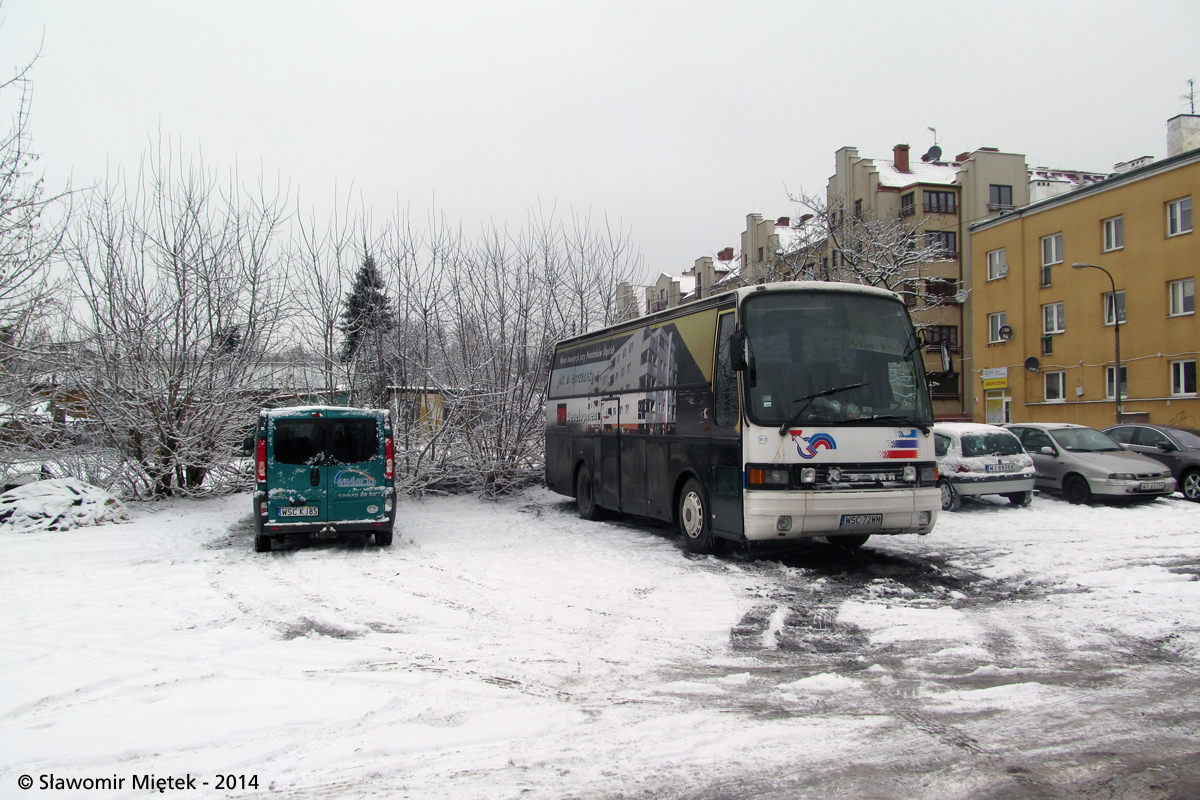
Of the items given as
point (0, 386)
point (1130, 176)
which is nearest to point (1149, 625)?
point (0, 386)

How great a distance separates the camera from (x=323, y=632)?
22.5 ft

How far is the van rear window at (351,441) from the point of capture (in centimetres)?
1121

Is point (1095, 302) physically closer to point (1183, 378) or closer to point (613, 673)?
point (1183, 378)

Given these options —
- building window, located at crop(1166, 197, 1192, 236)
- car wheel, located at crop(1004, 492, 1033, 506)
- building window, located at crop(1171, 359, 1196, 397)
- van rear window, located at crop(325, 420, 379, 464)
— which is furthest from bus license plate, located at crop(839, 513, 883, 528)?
building window, located at crop(1166, 197, 1192, 236)

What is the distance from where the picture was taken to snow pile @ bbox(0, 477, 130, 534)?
13.0m

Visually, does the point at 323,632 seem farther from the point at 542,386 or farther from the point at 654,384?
the point at 542,386

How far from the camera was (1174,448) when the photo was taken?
17.1 m

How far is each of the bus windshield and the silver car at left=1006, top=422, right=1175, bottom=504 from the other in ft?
25.3

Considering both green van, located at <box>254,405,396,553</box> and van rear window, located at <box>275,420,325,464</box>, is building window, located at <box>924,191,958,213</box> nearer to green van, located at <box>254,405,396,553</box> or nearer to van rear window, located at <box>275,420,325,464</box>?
green van, located at <box>254,405,396,553</box>

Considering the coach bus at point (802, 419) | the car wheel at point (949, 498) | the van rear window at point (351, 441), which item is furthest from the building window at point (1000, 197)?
the van rear window at point (351, 441)

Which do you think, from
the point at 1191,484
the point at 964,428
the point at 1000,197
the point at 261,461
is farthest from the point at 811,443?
the point at 1000,197

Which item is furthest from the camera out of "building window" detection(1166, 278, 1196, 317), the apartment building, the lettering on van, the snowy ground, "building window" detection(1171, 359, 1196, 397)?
the apartment building

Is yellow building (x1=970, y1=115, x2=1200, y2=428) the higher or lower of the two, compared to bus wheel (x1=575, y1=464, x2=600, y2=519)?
higher

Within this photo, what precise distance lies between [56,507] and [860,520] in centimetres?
1228
